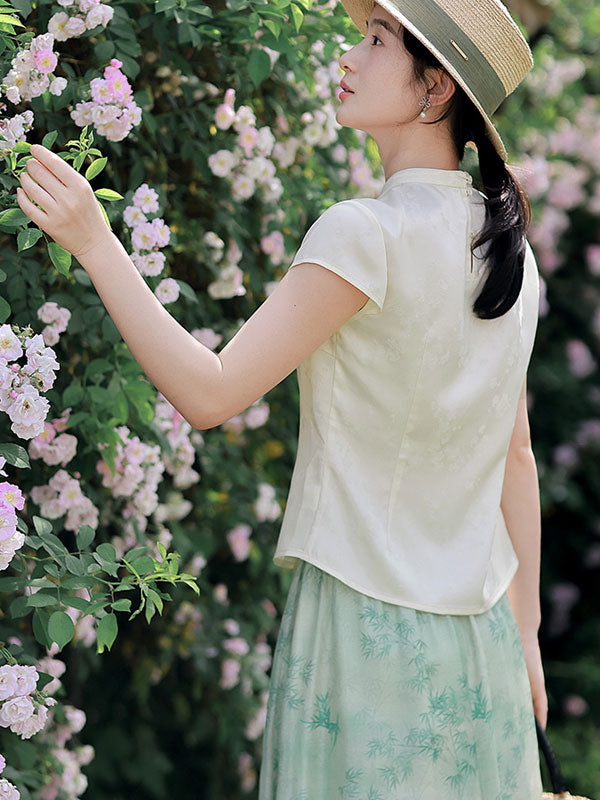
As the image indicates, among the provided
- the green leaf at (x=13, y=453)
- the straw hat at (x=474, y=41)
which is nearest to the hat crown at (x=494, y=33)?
the straw hat at (x=474, y=41)

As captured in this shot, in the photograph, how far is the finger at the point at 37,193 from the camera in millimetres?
1293

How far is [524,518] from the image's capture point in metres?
1.76

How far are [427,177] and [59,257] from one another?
0.50 m

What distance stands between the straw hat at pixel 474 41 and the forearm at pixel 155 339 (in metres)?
0.50

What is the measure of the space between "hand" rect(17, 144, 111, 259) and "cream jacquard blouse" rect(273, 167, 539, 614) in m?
0.27

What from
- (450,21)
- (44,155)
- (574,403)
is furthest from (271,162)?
(574,403)

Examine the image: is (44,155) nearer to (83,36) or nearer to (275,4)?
(83,36)

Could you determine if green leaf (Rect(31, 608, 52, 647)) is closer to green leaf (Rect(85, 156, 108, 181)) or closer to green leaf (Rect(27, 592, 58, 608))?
green leaf (Rect(27, 592, 58, 608))

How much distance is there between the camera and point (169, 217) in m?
2.05

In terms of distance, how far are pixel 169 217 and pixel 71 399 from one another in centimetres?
52

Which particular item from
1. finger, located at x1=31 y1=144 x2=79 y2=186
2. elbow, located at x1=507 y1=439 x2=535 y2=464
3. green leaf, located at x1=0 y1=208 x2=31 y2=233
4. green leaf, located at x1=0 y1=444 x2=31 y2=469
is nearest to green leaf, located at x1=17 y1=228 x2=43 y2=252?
green leaf, located at x1=0 y1=208 x2=31 y2=233

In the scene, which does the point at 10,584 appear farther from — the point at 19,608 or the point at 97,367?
the point at 97,367

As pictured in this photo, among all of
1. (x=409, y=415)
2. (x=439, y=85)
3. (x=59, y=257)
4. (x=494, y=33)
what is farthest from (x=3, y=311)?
(x=494, y=33)

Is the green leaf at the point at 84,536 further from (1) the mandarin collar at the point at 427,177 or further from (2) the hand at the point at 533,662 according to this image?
(2) the hand at the point at 533,662
